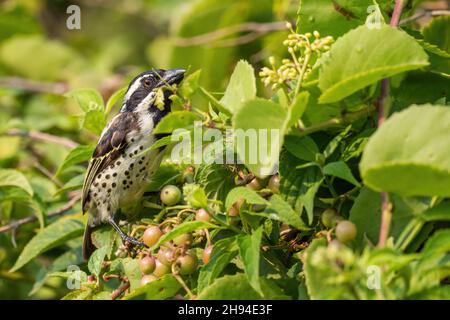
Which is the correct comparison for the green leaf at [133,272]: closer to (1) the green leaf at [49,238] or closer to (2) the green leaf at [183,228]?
(2) the green leaf at [183,228]

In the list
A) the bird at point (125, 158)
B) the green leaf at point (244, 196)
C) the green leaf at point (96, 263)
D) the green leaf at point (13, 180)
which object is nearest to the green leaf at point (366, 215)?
the green leaf at point (244, 196)

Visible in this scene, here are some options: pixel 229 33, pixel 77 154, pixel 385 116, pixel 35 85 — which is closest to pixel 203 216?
pixel 385 116

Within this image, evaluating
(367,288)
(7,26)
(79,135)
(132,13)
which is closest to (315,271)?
(367,288)

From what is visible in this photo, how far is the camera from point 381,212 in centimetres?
183

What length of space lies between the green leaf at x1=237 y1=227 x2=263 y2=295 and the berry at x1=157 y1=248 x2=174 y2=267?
0.92 feet

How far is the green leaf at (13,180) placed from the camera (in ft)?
10.6

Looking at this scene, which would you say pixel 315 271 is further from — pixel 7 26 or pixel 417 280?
pixel 7 26

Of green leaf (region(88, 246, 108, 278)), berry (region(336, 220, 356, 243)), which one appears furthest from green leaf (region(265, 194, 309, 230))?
green leaf (region(88, 246, 108, 278))

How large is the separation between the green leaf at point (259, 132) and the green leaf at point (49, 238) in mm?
1475

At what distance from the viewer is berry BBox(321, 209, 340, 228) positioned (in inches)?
76.1

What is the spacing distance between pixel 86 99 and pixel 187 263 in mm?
1268

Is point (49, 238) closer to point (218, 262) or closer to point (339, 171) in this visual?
point (218, 262)

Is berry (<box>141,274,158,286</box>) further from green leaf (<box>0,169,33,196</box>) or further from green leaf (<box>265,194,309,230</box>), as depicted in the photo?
green leaf (<box>0,169,33,196</box>)

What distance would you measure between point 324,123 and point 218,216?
15.1 inches
